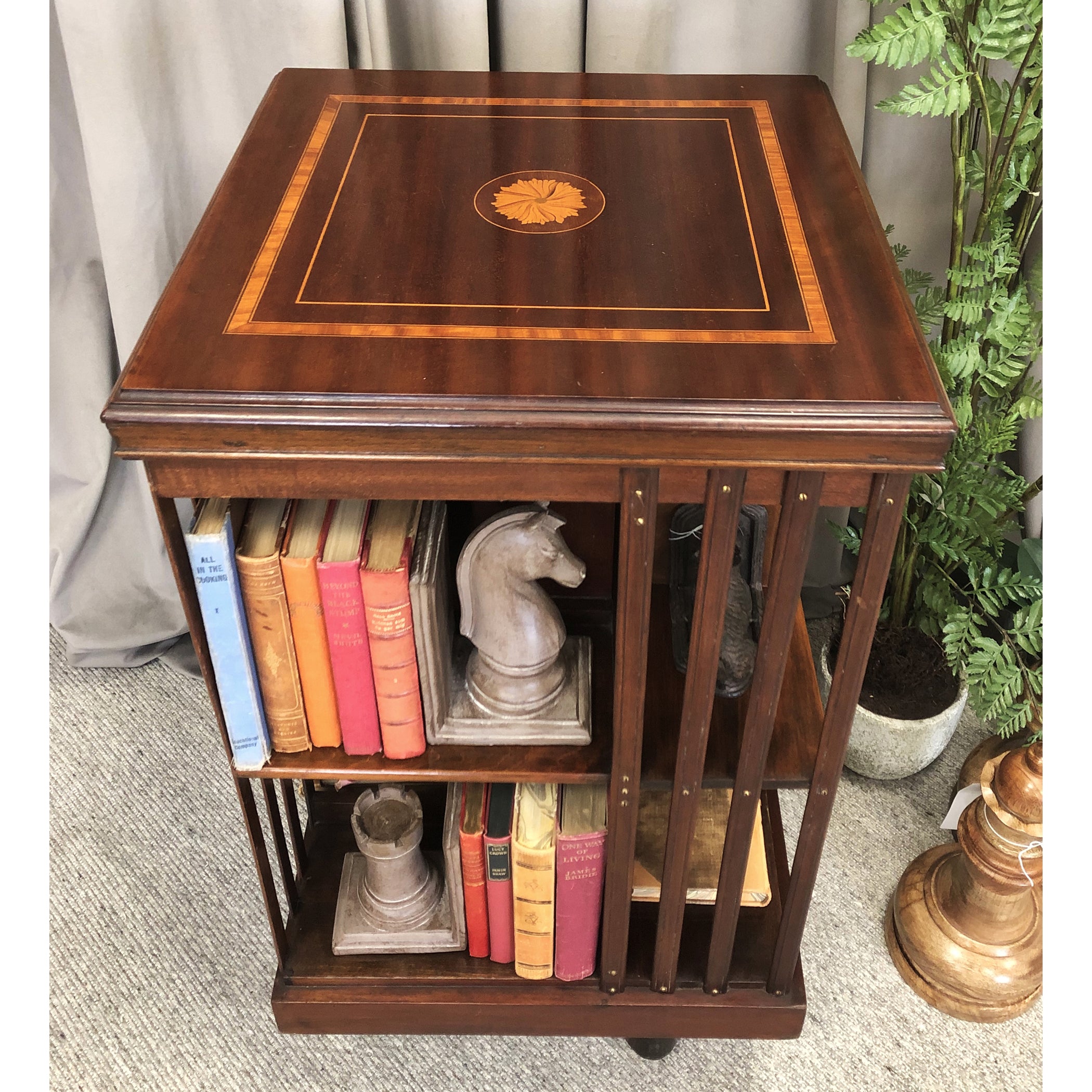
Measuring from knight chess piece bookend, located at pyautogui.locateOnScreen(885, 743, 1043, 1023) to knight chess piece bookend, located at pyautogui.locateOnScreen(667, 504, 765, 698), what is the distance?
37 centimetres

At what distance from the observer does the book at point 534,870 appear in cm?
110

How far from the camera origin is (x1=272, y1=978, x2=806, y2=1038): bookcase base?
1.21m

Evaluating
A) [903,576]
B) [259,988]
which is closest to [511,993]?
[259,988]

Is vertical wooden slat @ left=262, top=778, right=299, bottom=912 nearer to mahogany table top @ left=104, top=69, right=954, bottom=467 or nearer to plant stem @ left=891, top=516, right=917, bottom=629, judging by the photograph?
mahogany table top @ left=104, top=69, right=954, bottom=467

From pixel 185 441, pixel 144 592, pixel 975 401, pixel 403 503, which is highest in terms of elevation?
pixel 185 441

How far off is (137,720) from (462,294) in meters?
1.13

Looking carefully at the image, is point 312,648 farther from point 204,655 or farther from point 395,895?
point 395,895

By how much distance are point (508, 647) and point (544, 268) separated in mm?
353

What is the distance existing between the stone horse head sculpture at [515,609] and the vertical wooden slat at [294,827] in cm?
37

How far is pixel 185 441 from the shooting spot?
0.79 metres

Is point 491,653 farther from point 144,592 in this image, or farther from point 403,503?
point 144,592

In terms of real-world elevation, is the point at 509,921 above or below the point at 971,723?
above

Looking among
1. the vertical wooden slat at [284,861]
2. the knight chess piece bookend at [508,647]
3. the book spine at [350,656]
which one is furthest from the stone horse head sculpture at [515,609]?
the vertical wooden slat at [284,861]
